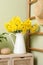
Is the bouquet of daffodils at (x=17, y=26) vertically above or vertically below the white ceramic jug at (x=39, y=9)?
below

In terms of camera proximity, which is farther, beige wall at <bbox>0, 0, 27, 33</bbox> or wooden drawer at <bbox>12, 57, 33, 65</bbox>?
beige wall at <bbox>0, 0, 27, 33</bbox>

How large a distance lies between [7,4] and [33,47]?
1.85ft

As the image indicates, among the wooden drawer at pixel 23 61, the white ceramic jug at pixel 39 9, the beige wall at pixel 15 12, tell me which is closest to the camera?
the white ceramic jug at pixel 39 9

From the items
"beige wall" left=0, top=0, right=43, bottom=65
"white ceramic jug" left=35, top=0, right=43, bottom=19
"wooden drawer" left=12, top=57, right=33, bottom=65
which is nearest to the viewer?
"white ceramic jug" left=35, top=0, right=43, bottom=19

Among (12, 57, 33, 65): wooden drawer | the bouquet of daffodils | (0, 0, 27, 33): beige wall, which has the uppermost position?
(0, 0, 27, 33): beige wall

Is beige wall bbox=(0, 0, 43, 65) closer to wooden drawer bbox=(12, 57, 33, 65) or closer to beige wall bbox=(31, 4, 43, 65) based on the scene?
beige wall bbox=(31, 4, 43, 65)

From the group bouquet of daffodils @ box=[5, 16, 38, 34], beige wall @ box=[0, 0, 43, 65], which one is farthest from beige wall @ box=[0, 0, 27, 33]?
bouquet of daffodils @ box=[5, 16, 38, 34]

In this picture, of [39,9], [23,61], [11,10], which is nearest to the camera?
[39,9]

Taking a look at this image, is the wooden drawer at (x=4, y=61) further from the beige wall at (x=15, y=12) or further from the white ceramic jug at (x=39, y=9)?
the white ceramic jug at (x=39, y=9)

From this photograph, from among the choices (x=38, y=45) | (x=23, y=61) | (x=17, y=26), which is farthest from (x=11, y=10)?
(x=23, y=61)

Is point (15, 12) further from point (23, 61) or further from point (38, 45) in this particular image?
point (23, 61)

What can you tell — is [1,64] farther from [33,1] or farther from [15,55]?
[33,1]

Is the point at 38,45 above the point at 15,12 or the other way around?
the other way around

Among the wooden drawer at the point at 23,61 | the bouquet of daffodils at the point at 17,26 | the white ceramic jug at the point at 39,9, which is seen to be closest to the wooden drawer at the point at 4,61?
the wooden drawer at the point at 23,61
